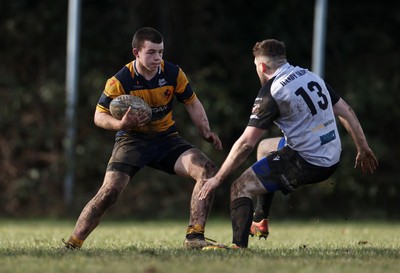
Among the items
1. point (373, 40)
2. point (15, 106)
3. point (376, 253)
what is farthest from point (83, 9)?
point (376, 253)

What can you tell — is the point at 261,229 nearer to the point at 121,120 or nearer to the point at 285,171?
the point at 285,171

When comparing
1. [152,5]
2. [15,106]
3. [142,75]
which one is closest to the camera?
[142,75]

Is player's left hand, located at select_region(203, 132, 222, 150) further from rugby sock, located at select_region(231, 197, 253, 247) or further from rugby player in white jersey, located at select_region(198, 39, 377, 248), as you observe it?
rugby sock, located at select_region(231, 197, 253, 247)

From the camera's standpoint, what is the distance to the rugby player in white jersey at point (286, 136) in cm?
858

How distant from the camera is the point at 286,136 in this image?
8.89m

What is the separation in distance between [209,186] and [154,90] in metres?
1.40

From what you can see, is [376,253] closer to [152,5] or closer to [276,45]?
[276,45]

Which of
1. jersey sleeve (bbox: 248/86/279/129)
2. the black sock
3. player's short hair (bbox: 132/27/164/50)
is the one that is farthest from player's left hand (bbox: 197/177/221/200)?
player's short hair (bbox: 132/27/164/50)

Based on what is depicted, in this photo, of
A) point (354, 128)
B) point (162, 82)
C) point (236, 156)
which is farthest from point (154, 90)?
point (354, 128)

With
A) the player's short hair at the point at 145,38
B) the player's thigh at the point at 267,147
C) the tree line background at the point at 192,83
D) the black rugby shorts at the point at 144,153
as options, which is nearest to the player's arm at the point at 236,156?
the player's thigh at the point at 267,147

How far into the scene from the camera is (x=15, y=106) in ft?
64.5

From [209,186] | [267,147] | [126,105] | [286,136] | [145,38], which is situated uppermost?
[145,38]

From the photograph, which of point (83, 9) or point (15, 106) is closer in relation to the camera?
point (15, 106)

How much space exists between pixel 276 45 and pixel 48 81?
12061 millimetres
